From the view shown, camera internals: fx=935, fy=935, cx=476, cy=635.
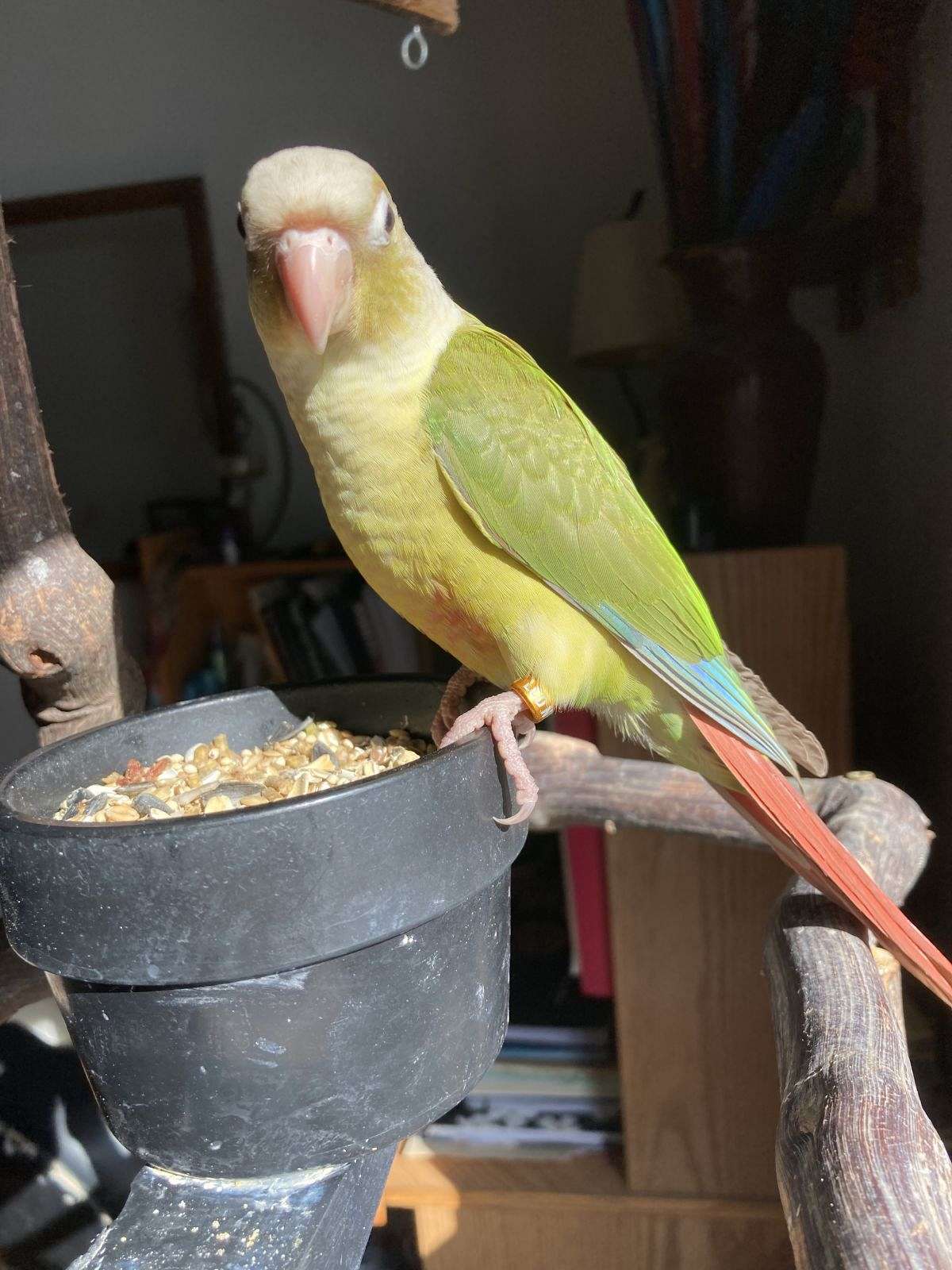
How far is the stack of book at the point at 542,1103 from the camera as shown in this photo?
53.6 inches

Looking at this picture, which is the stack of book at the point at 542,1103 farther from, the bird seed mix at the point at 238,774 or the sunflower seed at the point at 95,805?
the sunflower seed at the point at 95,805

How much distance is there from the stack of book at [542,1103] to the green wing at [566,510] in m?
0.85

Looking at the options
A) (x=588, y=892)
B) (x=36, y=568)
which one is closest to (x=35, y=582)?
(x=36, y=568)

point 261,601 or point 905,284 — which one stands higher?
point 905,284

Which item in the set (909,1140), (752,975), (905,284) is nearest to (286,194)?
(909,1140)

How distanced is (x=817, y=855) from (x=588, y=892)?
72cm

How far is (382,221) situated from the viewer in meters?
0.62

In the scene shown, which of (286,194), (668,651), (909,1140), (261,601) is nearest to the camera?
(909,1140)

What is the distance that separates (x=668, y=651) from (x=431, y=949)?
0.32 metres

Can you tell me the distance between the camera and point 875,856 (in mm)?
763

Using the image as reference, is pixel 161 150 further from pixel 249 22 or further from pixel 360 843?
pixel 360 843

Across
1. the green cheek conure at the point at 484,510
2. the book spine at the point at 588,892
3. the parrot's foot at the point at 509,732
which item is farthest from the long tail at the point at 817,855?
the book spine at the point at 588,892

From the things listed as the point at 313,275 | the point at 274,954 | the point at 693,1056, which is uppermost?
the point at 313,275

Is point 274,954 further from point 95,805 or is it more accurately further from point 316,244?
point 316,244
